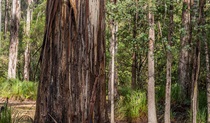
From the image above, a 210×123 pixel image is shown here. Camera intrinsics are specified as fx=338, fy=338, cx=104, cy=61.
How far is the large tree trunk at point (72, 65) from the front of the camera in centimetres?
246

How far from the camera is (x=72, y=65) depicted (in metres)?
2.45

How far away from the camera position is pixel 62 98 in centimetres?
247

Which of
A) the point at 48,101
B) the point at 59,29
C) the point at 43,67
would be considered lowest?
the point at 48,101

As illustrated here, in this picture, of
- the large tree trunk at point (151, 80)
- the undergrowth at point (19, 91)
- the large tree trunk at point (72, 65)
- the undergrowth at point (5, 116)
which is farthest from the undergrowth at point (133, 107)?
the large tree trunk at point (72, 65)

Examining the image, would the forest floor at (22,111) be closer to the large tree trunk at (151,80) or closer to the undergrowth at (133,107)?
the undergrowth at (133,107)

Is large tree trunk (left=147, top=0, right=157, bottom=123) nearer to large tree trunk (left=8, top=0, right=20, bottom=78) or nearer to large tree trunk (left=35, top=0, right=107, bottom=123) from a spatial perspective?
large tree trunk (left=35, top=0, right=107, bottom=123)

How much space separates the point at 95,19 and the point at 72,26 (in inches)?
7.6

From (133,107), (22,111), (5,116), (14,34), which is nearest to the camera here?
(5,116)

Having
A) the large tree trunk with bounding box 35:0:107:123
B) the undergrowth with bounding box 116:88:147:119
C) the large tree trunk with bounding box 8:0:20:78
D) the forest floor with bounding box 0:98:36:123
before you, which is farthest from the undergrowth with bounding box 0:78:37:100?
the large tree trunk with bounding box 35:0:107:123

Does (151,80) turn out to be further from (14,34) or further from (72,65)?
(14,34)

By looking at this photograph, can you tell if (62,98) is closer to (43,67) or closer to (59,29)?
(43,67)

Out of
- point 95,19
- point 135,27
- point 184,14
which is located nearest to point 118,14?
point 135,27

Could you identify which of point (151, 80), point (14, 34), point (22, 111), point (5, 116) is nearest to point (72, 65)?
point (5, 116)

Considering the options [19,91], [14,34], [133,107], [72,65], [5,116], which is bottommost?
[133,107]
